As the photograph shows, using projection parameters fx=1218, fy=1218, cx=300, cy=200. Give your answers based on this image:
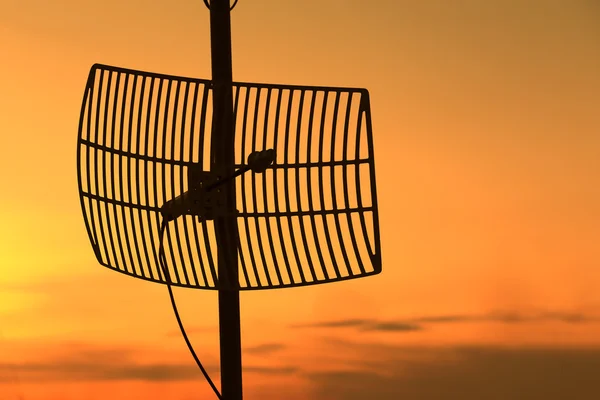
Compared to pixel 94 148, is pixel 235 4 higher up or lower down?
higher up

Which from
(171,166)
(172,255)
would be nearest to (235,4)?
(171,166)

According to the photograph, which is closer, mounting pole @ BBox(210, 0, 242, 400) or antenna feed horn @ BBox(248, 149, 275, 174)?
antenna feed horn @ BBox(248, 149, 275, 174)

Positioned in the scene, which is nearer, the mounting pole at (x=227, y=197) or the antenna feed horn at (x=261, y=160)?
the antenna feed horn at (x=261, y=160)

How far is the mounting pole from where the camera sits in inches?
239

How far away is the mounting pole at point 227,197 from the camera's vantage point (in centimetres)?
606

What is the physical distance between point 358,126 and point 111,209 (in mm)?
1370

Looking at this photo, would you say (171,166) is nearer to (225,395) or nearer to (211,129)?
(211,129)

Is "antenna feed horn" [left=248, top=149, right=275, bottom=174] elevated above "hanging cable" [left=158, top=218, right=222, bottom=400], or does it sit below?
above

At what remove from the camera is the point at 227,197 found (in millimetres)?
6164

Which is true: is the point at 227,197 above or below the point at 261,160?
below

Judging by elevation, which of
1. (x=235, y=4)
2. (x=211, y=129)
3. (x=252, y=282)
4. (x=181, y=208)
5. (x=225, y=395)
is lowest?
(x=225, y=395)

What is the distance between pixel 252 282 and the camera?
19.7ft

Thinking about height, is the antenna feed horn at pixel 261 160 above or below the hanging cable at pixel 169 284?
above

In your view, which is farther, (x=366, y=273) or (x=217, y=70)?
(x=217, y=70)
